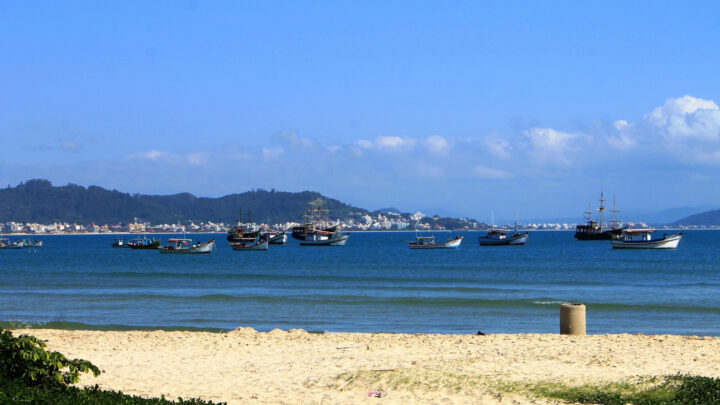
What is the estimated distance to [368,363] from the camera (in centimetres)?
1348

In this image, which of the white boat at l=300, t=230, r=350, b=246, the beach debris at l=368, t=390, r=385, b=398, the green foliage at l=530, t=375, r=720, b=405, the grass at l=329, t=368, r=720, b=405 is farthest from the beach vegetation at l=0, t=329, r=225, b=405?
the white boat at l=300, t=230, r=350, b=246

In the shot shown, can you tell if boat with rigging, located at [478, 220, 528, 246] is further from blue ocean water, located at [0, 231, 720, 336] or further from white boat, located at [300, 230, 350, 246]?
blue ocean water, located at [0, 231, 720, 336]

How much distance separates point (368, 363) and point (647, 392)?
4.65 m

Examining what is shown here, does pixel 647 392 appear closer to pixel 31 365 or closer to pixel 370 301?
pixel 31 365

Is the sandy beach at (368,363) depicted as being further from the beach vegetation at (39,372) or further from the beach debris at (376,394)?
the beach vegetation at (39,372)

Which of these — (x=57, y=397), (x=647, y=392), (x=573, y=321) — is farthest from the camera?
(x=573, y=321)

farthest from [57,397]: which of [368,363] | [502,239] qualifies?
[502,239]

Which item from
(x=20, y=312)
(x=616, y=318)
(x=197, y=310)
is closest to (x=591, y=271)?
(x=616, y=318)

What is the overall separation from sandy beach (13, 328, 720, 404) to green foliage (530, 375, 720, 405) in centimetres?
42

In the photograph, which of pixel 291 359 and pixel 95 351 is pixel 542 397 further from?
pixel 95 351

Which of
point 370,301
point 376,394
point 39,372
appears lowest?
point 370,301

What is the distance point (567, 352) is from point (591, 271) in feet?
147

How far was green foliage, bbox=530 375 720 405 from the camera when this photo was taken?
10.1 meters

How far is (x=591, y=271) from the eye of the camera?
5716cm
